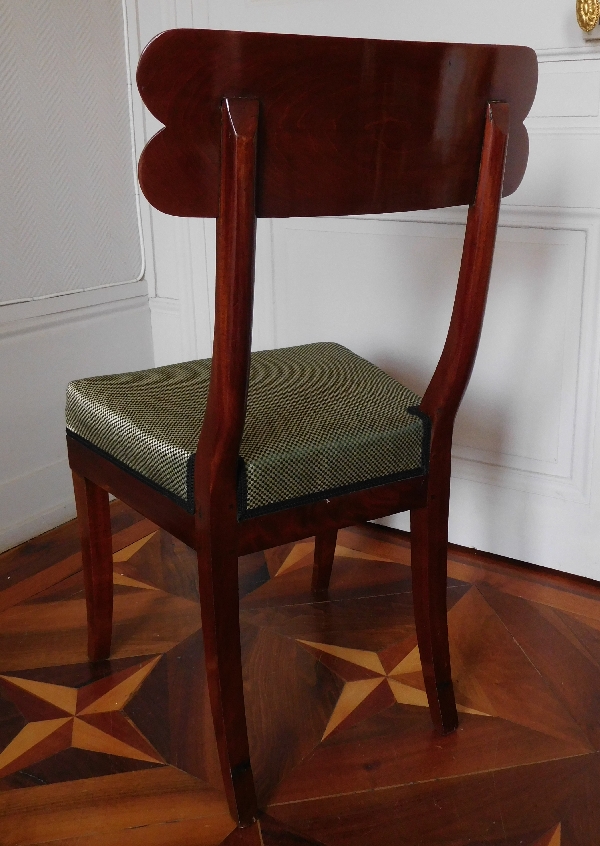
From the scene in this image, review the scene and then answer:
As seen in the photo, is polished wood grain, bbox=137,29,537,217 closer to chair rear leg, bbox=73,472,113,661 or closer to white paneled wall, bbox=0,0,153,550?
chair rear leg, bbox=73,472,113,661

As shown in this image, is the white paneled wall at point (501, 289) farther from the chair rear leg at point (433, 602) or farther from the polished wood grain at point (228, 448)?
the polished wood grain at point (228, 448)

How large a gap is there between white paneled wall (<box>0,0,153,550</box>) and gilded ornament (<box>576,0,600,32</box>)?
38.0 inches

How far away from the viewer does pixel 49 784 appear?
1057mm

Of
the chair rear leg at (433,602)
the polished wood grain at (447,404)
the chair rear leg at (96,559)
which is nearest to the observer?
the polished wood grain at (447,404)

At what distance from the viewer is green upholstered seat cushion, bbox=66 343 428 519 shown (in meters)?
0.93

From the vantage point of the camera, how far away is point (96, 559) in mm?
1219

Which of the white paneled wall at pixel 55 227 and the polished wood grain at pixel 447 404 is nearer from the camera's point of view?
the polished wood grain at pixel 447 404

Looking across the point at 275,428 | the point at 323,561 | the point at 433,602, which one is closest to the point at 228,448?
the point at 275,428

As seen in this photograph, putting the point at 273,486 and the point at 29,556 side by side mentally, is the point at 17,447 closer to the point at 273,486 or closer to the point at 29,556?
the point at 29,556

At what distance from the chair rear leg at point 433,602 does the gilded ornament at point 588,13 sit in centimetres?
76

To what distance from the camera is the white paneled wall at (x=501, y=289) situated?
4.53 ft

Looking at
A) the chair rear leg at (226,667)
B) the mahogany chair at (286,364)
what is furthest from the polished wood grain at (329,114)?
the chair rear leg at (226,667)

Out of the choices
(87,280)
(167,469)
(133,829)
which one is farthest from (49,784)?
(87,280)

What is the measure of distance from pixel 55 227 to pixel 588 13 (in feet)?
3.42
